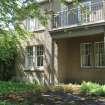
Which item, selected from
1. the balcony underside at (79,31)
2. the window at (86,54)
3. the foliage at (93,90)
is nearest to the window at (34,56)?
the balcony underside at (79,31)

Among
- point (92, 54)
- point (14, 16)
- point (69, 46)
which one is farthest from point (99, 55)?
point (14, 16)

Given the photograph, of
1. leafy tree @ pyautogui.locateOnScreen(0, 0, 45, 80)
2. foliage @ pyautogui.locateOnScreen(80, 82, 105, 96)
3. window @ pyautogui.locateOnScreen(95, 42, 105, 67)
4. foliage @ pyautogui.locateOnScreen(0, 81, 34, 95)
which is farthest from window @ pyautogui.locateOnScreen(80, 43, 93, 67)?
leafy tree @ pyautogui.locateOnScreen(0, 0, 45, 80)

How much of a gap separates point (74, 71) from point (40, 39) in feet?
13.2

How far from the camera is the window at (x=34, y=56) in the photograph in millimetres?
29900

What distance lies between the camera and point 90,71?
26.1m

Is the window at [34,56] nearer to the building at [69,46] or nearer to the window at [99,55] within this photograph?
the building at [69,46]

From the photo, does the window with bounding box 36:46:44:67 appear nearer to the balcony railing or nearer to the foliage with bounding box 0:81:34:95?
the balcony railing

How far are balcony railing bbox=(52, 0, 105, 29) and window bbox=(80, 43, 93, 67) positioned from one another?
1996 millimetres

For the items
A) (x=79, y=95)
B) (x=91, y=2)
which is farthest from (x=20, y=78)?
(x=79, y=95)

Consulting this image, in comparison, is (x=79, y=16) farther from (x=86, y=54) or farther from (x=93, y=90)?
(x=93, y=90)

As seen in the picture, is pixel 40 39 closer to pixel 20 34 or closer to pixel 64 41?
pixel 64 41

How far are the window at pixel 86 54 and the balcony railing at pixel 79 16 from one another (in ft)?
6.55

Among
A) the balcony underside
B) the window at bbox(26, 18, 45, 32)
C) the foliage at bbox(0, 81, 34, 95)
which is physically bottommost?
the foliage at bbox(0, 81, 34, 95)

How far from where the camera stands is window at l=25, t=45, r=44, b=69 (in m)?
29.9
